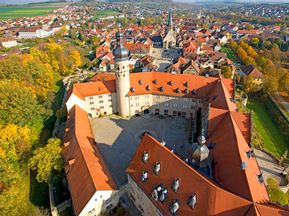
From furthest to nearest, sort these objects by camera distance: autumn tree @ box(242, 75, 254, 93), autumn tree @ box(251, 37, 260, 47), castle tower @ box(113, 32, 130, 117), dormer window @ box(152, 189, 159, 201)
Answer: autumn tree @ box(251, 37, 260, 47), autumn tree @ box(242, 75, 254, 93), castle tower @ box(113, 32, 130, 117), dormer window @ box(152, 189, 159, 201)

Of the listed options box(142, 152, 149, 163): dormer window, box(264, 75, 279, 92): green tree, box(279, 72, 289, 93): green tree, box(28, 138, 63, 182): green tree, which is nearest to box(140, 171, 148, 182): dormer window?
box(142, 152, 149, 163): dormer window

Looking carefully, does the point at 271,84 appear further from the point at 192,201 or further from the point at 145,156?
the point at 192,201

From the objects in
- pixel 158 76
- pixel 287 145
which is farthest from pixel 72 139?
pixel 287 145

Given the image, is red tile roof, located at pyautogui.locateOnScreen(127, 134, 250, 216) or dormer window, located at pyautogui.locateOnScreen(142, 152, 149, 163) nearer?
red tile roof, located at pyautogui.locateOnScreen(127, 134, 250, 216)

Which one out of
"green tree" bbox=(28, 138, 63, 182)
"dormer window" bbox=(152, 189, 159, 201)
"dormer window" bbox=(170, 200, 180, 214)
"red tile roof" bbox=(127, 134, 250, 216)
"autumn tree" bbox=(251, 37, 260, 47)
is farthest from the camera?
"autumn tree" bbox=(251, 37, 260, 47)

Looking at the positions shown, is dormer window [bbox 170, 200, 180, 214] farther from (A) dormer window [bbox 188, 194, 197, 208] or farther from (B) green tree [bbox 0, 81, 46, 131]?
(B) green tree [bbox 0, 81, 46, 131]

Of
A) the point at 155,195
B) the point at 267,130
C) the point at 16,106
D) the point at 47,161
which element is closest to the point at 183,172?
the point at 155,195

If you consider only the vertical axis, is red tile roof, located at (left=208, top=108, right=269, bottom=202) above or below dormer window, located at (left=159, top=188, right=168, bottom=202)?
above

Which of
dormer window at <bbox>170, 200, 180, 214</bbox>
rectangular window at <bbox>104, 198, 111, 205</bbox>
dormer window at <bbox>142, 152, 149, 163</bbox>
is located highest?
dormer window at <bbox>142, 152, 149, 163</bbox>
